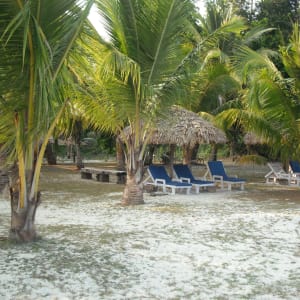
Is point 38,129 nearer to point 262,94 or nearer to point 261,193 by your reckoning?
point 262,94

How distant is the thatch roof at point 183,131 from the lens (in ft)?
40.0

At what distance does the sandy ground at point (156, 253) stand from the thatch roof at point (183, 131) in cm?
277

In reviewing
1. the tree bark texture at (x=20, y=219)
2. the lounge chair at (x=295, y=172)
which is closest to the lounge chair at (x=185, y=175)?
the lounge chair at (x=295, y=172)

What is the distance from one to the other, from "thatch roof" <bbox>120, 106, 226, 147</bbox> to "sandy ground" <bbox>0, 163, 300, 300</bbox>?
2769 mm

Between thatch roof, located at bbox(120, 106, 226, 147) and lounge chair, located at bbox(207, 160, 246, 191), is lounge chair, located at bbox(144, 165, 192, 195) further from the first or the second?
lounge chair, located at bbox(207, 160, 246, 191)

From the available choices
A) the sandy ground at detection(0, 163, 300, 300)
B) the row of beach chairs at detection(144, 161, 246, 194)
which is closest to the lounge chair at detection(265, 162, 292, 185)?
the row of beach chairs at detection(144, 161, 246, 194)

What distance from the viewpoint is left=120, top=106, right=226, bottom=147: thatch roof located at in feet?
40.0

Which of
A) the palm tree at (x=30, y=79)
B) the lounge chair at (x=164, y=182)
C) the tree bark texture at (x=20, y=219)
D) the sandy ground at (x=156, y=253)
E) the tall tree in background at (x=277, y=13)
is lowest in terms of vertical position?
the sandy ground at (x=156, y=253)

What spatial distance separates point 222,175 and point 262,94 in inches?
150

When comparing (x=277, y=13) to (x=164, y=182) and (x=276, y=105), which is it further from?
(x=164, y=182)

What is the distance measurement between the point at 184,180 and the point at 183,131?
5.31ft

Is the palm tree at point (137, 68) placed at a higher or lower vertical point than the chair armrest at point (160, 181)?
higher

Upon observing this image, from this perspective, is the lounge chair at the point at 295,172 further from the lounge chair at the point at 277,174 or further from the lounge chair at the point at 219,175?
the lounge chair at the point at 219,175

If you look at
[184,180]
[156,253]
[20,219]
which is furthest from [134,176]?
[156,253]
